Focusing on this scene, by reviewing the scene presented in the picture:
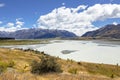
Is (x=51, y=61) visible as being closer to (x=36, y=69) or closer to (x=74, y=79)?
(x=36, y=69)

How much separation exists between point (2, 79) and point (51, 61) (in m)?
11.7

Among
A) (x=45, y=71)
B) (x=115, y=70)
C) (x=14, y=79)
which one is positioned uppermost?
(x=14, y=79)

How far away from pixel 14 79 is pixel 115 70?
156 feet

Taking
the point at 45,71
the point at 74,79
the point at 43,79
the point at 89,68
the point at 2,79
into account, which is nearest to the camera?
the point at 2,79

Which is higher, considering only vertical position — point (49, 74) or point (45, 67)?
point (45, 67)

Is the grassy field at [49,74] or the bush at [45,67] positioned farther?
the bush at [45,67]

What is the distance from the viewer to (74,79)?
11.5 m

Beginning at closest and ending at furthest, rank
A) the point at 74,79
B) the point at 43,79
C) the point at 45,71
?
1. the point at 74,79
2. the point at 43,79
3. the point at 45,71

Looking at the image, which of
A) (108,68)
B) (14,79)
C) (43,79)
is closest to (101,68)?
Answer: (108,68)

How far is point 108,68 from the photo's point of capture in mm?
53875

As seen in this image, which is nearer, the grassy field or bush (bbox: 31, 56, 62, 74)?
the grassy field

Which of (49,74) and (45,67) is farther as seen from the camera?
(45,67)

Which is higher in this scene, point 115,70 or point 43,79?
point 43,79

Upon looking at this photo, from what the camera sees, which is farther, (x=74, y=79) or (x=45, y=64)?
(x=45, y=64)
